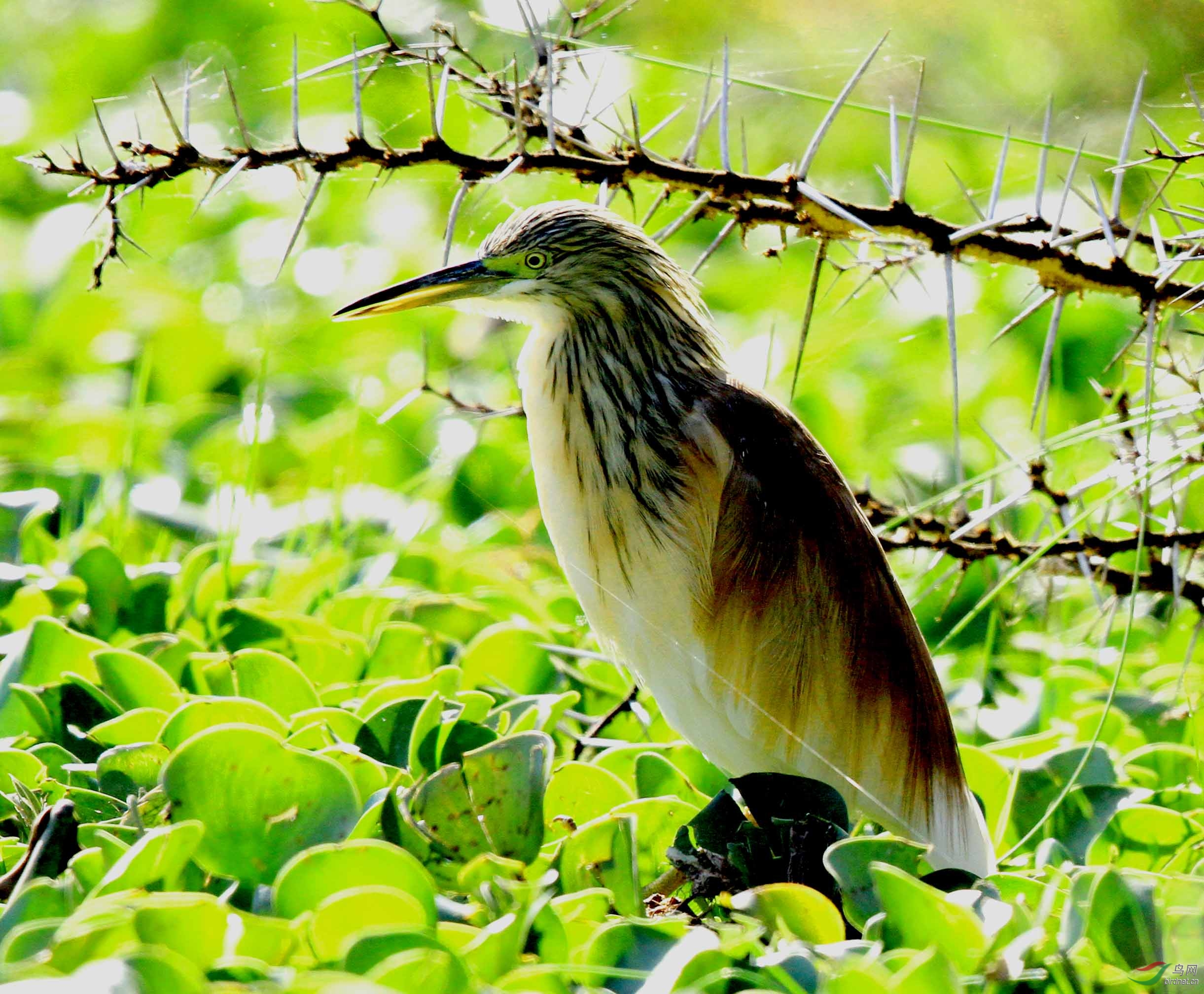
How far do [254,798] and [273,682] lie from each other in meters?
0.50

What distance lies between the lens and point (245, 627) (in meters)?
2.13

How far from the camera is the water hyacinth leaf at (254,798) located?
4.39ft

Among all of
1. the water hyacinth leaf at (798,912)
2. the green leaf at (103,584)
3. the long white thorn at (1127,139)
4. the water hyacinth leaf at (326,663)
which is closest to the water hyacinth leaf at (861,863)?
the water hyacinth leaf at (798,912)

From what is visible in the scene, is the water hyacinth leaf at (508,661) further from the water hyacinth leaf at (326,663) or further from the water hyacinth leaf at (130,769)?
the water hyacinth leaf at (130,769)

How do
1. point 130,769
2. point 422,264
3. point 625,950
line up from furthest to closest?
1. point 422,264
2. point 130,769
3. point 625,950

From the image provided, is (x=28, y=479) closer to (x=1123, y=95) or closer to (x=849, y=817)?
(x=849, y=817)

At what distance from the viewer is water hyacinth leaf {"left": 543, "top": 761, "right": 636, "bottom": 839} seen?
64.0 inches

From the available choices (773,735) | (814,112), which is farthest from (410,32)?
(773,735)

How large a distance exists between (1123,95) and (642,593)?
1081mm

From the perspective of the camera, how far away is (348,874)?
1.22 metres

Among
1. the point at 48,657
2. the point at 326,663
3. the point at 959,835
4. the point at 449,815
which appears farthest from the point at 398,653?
the point at 959,835

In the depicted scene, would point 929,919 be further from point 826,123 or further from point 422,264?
point 422,264

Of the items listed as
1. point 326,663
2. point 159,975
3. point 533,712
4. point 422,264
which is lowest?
point 159,975

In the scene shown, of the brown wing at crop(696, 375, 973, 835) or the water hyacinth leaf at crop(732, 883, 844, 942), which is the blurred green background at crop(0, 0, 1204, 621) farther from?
the water hyacinth leaf at crop(732, 883, 844, 942)
